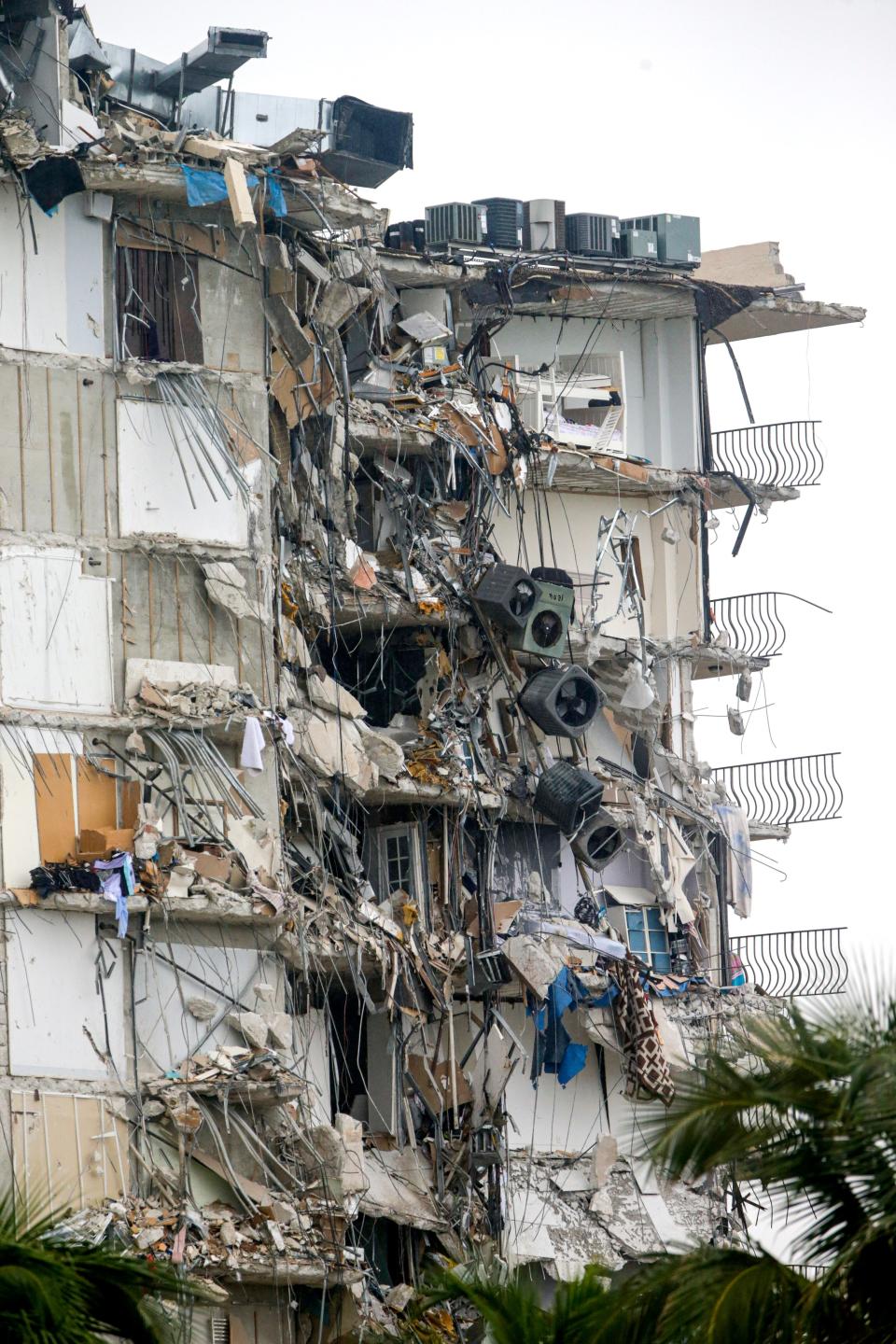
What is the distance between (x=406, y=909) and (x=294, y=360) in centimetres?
713

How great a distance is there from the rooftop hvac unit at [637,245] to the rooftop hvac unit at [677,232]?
0.81ft

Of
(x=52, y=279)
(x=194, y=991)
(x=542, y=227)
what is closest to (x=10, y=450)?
(x=52, y=279)

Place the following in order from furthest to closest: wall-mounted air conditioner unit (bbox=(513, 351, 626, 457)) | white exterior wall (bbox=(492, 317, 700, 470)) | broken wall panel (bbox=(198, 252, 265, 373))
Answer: white exterior wall (bbox=(492, 317, 700, 470)), wall-mounted air conditioner unit (bbox=(513, 351, 626, 457)), broken wall panel (bbox=(198, 252, 265, 373))

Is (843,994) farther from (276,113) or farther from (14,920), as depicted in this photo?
(276,113)

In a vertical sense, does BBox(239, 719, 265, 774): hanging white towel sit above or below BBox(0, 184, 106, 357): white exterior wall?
below

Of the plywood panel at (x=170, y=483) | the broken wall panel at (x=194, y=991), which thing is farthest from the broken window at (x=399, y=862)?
the plywood panel at (x=170, y=483)

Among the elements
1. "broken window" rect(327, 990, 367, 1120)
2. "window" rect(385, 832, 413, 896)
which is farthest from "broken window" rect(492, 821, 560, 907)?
"broken window" rect(327, 990, 367, 1120)

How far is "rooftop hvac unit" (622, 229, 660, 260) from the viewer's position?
39.6 m

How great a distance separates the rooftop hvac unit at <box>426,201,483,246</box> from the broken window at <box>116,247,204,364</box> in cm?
704

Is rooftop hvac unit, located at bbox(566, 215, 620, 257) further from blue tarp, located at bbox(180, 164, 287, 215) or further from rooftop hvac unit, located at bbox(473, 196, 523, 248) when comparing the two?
blue tarp, located at bbox(180, 164, 287, 215)

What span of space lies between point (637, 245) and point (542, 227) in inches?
57.1

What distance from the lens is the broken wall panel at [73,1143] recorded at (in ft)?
95.2

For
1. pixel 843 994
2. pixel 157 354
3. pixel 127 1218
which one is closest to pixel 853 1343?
pixel 843 994

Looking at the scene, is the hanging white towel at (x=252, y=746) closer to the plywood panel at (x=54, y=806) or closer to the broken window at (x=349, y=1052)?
the plywood panel at (x=54, y=806)
